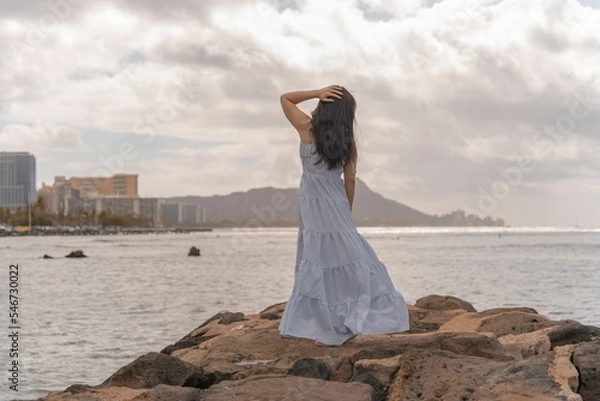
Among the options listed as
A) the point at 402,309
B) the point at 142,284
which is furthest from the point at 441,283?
the point at 402,309

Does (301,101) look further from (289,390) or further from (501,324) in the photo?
(501,324)

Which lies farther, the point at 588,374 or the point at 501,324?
the point at 501,324

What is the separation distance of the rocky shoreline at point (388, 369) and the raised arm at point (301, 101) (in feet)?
6.16

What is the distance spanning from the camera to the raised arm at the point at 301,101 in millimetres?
7163

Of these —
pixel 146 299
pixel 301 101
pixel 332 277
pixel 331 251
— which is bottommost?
pixel 146 299

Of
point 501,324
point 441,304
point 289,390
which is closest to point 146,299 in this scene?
point 441,304

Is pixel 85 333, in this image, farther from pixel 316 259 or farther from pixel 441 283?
pixel 441 283

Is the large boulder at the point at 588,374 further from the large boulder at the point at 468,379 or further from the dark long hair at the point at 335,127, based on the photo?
the dark long hair at the point at 335,127

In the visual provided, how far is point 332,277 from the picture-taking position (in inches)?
289

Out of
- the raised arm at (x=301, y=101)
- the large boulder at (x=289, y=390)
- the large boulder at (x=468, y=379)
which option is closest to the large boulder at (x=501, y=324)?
the large boulder at (x=468, y=379)

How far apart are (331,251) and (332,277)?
0.23 meters

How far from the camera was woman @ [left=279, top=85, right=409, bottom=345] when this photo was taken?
7.21 metres

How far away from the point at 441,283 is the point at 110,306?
18202 mm

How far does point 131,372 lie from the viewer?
288 inches
